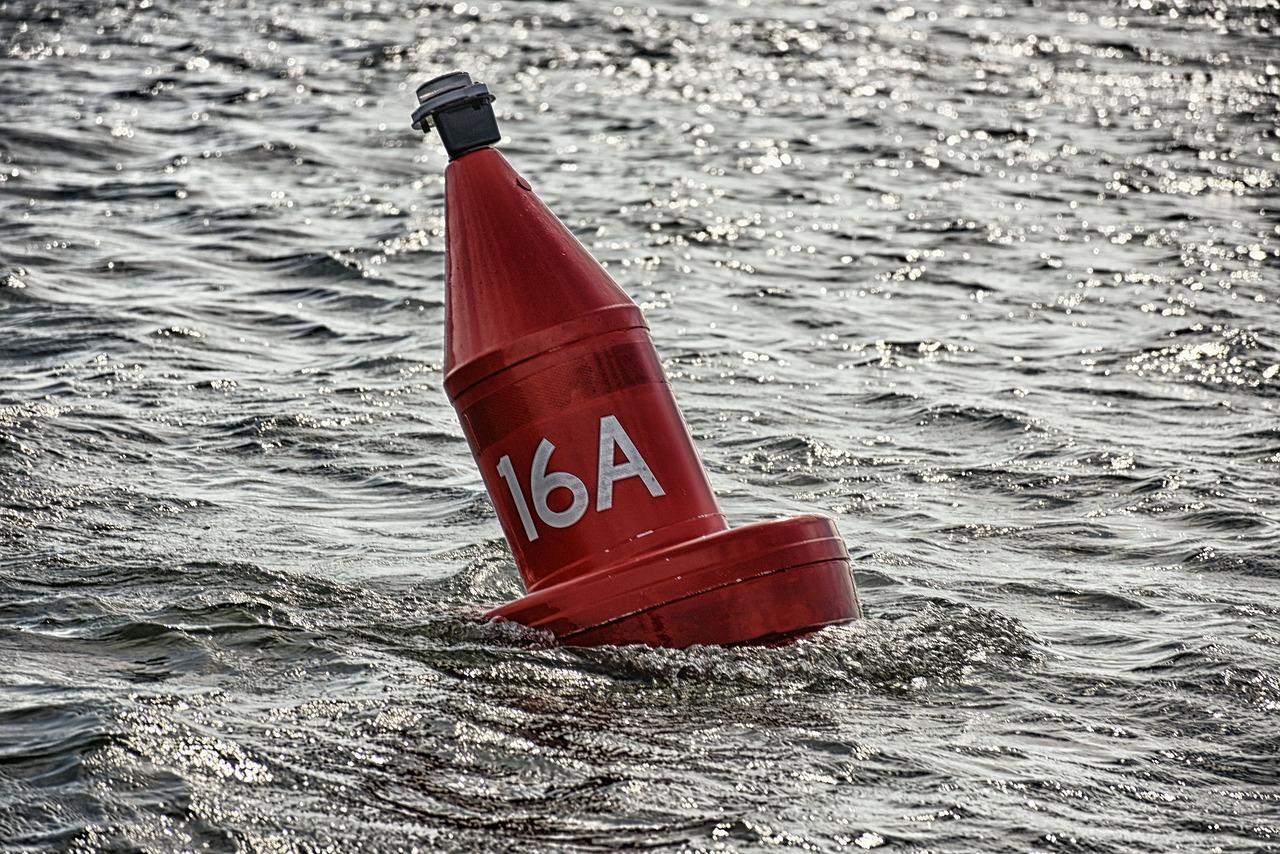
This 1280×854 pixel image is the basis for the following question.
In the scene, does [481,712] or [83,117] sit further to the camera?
[83,117]

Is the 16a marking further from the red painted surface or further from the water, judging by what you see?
the water

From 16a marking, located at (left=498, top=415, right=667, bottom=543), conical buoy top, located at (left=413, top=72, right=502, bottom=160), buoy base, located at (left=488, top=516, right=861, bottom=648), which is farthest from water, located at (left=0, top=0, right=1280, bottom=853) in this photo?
conical buoy top, located at (left=413, top=72, right=502, bottom=160)

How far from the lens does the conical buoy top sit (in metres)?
3.96

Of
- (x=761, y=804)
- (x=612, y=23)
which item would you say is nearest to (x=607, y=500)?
(x=761, y=804)

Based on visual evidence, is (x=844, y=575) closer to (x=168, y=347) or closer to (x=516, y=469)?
(x=516, y=469)

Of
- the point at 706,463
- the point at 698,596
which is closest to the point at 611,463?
the point at 698,596

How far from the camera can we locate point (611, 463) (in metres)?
3.74

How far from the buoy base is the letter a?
0.18 m

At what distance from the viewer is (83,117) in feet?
40.5

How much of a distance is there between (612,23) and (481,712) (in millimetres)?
14657

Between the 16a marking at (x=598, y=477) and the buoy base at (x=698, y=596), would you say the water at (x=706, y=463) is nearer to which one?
the buoy base at (x=698, y=596)

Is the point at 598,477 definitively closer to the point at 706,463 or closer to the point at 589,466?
the point at 589,466

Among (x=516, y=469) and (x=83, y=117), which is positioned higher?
(x=83, y=117)

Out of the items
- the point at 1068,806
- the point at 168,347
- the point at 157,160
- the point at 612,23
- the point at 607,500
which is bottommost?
the point at 1068,806
